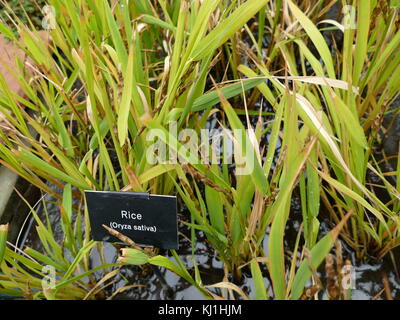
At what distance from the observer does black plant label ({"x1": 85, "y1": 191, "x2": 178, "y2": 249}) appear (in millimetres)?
612

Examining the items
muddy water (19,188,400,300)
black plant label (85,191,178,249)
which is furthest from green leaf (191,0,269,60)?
muddy water (19,188,400,300)

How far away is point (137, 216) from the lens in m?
0.63

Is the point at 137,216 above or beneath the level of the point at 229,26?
beneath

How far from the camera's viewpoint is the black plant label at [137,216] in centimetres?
61

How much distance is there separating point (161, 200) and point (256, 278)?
171 millimetres

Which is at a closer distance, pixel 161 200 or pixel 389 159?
pixel 161 200

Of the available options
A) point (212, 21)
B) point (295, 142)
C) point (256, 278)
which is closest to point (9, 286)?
point (256, 278)

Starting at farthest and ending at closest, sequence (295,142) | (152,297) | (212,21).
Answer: (212,21) < (152,297) < (295,142)

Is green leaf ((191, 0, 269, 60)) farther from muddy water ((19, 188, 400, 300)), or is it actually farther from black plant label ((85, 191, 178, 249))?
muddy water ((19, 188, 400, 300))

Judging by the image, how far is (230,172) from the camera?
93 centimetres

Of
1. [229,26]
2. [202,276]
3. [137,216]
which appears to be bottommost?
[202,276]

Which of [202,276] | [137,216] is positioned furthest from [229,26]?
[202,276]

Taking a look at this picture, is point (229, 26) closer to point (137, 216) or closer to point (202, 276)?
point (137, 216)
